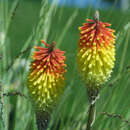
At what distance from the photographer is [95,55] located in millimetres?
1188

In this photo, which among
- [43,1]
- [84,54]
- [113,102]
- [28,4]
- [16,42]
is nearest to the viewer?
[84,54]

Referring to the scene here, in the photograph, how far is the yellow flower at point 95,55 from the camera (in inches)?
46.3

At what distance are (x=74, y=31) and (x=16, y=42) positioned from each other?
67.5 inches

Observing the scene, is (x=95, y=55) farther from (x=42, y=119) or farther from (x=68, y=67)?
(x=68, y=67)

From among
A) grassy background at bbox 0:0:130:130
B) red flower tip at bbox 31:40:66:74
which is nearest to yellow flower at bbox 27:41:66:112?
red flower tip at bbox 31:40:66:74

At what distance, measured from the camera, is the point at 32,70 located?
49.4 inches

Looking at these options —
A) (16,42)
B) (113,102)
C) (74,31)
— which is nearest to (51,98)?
(113,102)

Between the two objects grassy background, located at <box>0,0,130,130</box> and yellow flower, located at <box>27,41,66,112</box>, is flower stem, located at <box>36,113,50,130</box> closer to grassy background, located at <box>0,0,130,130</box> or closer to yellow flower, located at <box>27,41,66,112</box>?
yellow flower, located at <box>27,41,66,112</box>

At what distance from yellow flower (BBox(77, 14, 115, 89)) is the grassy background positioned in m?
0.17

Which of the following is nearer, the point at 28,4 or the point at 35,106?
the point at 35,106

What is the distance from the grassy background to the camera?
1.59m

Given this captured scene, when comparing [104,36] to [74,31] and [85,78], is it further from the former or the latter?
[74,31]

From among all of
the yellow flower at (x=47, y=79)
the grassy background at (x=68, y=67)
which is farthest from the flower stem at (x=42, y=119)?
the grassy background at (x=68, y=67)

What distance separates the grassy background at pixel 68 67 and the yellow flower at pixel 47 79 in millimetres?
140
